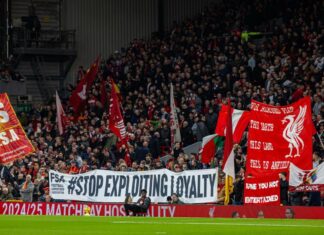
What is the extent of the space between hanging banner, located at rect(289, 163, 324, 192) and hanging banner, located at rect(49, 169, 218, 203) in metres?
4.45

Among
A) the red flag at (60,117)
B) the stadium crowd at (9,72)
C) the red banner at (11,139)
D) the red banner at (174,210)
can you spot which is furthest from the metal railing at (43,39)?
the red banner at (174,210)

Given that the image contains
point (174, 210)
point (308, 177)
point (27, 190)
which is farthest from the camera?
point (27, 190)

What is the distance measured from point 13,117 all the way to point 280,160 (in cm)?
1064

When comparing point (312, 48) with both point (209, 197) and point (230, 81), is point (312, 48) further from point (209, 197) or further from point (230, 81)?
point (209, 197)

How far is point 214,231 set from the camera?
70.4 ft

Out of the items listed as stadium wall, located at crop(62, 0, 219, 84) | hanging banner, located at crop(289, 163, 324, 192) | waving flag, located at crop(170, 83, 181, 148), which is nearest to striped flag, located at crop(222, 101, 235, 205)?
hanging banner, located at crop(289, 163, 324, 192)

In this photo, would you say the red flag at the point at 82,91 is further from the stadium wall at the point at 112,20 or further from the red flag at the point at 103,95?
the stadium wall at the point at 112,20

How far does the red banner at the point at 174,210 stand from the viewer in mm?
29359

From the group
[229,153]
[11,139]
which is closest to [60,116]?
[11,139]

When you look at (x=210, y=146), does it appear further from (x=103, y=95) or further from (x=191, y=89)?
(x=103, y=95)

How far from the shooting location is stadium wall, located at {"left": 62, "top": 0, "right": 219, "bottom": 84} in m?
58.9

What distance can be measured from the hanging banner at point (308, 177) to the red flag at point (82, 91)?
2157 cm

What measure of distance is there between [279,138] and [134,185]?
7.60 metres

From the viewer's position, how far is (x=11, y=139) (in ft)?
120
